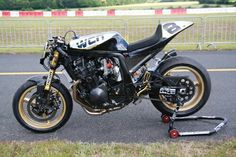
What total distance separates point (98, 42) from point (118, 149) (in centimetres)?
124

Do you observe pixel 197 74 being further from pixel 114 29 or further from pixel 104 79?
pixel 114 29

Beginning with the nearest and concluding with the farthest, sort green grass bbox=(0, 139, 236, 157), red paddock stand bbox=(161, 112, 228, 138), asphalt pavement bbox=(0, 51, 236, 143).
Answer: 1. green grass bbox=(0, 139, 236, 157)
2. red paddock stand bbox=(161, 112, 228, 138)
3. asphalt pavement bbox=(0, 51, 236, 143)

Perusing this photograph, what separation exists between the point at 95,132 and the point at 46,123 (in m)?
0.64

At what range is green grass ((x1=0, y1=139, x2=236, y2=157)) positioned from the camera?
4027mm

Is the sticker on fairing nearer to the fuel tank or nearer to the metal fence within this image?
the fuel tank

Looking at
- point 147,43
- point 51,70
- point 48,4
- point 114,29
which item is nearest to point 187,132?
point 147,43

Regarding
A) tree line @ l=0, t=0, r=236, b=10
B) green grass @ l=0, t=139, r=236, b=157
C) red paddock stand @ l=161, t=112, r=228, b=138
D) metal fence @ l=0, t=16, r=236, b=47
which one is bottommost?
green grass @ l=0, t=139, r=236, b=157

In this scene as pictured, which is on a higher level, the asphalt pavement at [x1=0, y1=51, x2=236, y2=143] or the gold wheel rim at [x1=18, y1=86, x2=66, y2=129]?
the gold wheel rim at [x1=18, y1=86, x2=66, y2=129]

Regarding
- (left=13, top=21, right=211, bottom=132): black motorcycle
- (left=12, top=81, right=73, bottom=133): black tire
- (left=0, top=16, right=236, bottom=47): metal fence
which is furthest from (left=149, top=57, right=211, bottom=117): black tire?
(left=0, top=16, right=236, bottom=47): metal fence

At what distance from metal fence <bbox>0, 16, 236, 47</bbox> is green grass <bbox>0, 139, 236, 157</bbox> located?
24.1ft

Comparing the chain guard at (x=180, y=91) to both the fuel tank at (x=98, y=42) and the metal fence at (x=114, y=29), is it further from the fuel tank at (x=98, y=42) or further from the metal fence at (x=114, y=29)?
the metal fence at (x=114, y=29)

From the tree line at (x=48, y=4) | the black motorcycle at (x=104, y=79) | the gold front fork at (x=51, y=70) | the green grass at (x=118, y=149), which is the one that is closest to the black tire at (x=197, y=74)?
the black motorcycle at (x=104, y=79)

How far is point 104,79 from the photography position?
4.72 metres

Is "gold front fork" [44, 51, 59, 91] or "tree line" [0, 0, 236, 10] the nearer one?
"gold front fork" [44, 51, 59, 91]
